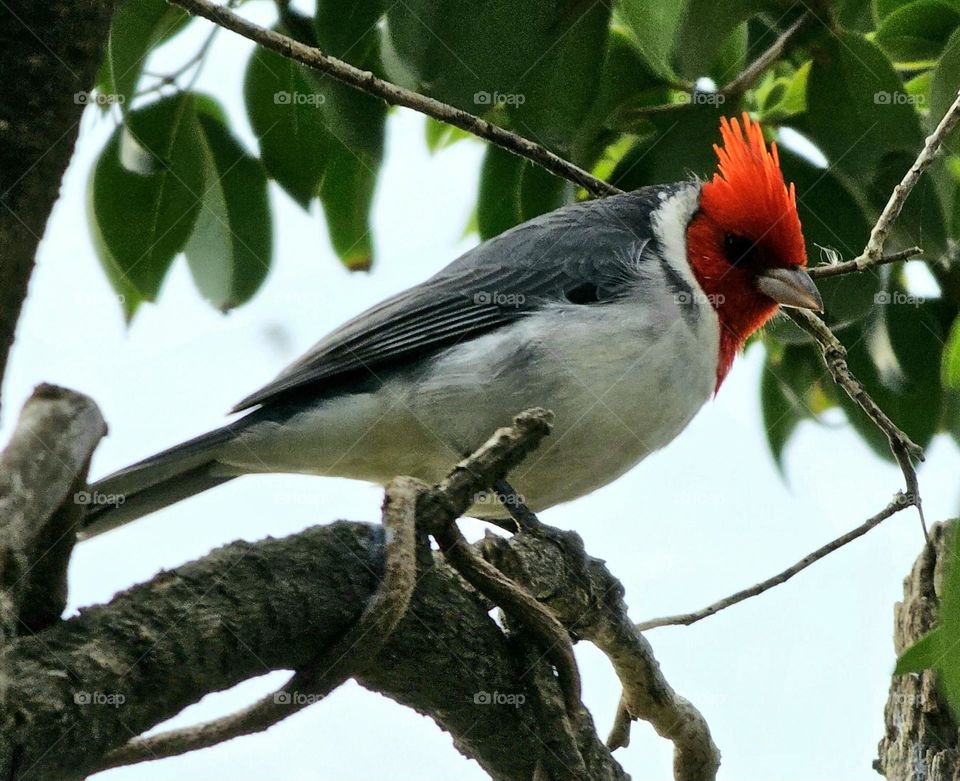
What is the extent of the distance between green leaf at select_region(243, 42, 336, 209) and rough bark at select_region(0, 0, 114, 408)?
1.67 metres

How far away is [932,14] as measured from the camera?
9.68 ft

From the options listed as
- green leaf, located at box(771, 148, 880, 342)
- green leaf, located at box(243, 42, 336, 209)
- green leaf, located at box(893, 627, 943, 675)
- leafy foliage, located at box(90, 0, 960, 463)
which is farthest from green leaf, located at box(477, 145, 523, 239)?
green leaf, located at box(893, 627, 943, 675)

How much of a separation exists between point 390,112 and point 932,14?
56.2 inches

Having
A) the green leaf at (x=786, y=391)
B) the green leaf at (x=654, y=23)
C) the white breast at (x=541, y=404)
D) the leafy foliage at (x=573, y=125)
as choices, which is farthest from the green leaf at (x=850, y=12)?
the green leaf at (x=786, y=391)

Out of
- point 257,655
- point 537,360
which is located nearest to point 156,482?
point 537,360

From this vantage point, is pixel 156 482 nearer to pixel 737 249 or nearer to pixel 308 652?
pixel 308 652

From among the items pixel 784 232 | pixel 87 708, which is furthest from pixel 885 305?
pixel 87 708

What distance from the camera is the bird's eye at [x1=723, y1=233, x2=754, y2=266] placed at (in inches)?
139

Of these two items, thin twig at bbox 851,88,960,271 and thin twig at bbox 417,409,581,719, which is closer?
thin twig at bbox 417,409,581,719

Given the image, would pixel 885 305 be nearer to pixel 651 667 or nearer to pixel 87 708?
pixel 651 667

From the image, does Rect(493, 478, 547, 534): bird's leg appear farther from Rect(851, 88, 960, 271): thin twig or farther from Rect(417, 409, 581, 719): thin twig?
Rect(851, 88, 960, 271): thin twig

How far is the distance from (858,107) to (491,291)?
109 cm

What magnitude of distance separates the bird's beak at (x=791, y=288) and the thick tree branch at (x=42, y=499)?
2134 millimetres

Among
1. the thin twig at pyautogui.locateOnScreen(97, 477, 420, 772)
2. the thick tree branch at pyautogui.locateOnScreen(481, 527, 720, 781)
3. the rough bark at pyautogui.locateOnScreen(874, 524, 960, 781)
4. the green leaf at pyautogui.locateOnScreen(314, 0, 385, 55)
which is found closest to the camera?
the thin twig at pyautogui.locateOnScreen(97, 477, 420, 772)
